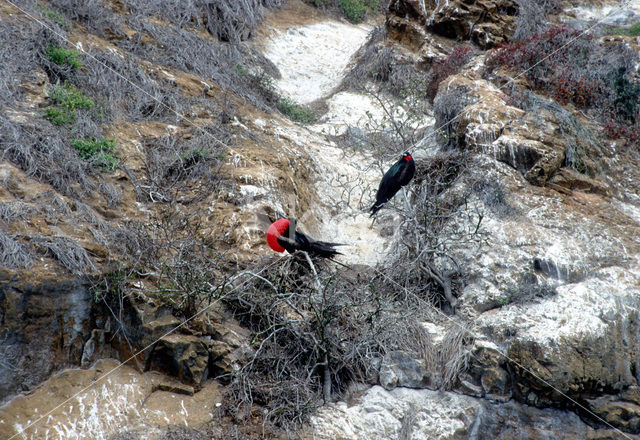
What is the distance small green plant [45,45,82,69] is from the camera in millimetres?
6375

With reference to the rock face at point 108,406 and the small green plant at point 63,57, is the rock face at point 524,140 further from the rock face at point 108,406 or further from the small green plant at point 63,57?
the small green plant at point 63,57

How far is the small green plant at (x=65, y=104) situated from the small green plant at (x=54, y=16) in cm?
133

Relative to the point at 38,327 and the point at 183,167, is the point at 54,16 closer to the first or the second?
the point at 183,167

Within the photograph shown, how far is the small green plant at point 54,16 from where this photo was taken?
6.93 m

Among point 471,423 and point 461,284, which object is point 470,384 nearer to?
point 471,423

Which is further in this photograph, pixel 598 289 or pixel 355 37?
pixel 355 37

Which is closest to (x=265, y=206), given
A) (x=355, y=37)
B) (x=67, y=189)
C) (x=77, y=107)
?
(x=67, y=189)

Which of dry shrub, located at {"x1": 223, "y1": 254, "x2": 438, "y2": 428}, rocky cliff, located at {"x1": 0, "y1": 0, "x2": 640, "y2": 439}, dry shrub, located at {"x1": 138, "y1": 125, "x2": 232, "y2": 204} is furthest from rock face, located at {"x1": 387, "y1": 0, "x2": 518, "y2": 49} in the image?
dry shrub, located at {"x1": 223, "y1": 254, "x2": 438, "y2": 428}

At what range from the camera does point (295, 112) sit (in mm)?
8609

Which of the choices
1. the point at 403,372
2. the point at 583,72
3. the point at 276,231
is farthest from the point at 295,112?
the point at 403,372

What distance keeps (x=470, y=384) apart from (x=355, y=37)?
9.13 meters

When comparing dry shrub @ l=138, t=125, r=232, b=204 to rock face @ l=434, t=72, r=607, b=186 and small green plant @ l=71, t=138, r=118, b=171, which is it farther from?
rock face @ l=434, t=72, r=607, b=186

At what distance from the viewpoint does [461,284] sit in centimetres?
541

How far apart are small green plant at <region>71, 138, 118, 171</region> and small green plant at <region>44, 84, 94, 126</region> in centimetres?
34
